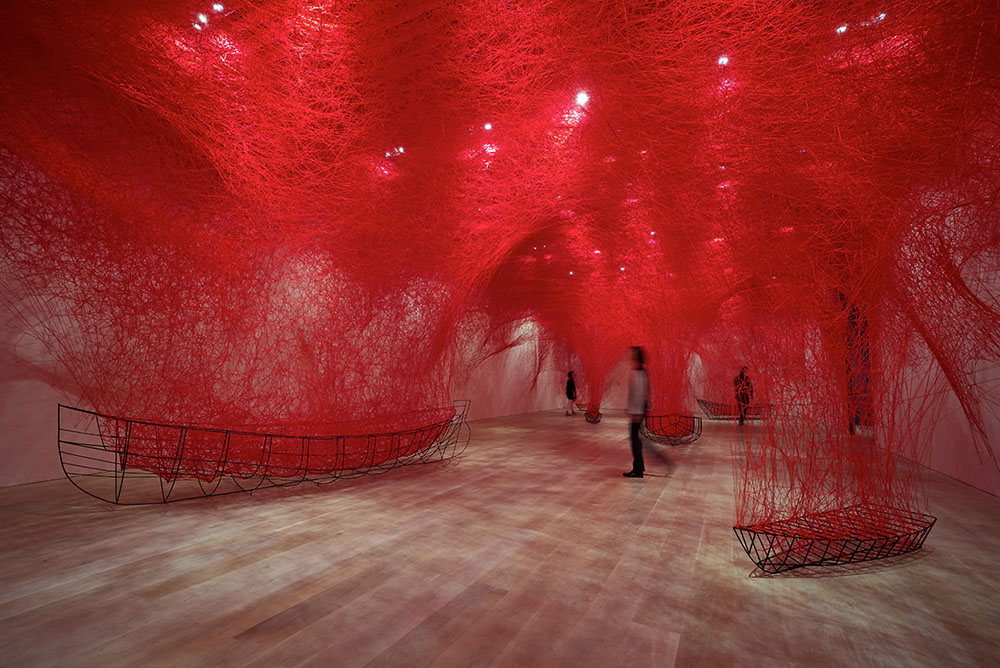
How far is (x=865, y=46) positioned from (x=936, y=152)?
2.30ft

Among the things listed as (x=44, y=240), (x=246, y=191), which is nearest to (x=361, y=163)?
(x=246, y=191)

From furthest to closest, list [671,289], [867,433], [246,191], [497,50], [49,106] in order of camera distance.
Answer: [671,289]
[246,191]
[497,50]
[49,106]
[867,433]

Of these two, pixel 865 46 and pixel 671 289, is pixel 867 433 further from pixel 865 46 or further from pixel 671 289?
pixel 671 289

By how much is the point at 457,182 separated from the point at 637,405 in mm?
3323

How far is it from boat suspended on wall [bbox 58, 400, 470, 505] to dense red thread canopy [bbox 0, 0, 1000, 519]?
219 millimetres

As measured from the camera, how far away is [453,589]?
8.17ft

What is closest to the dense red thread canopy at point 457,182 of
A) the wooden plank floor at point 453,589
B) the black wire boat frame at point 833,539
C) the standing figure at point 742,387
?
the black wire boat frame at point 833,539

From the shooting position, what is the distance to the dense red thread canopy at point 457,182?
8.86 ft

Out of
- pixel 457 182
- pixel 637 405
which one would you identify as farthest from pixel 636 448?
pixel 457 182

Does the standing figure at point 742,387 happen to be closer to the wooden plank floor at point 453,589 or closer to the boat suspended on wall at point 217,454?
the wooden plank floor at point 453,589

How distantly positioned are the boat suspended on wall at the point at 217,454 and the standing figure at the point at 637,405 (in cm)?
237

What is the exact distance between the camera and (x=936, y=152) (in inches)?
94.9

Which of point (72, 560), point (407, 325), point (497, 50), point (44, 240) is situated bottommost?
point (72, 560)

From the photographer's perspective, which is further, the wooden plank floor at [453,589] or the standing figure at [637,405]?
the standing figure at [637,405]
